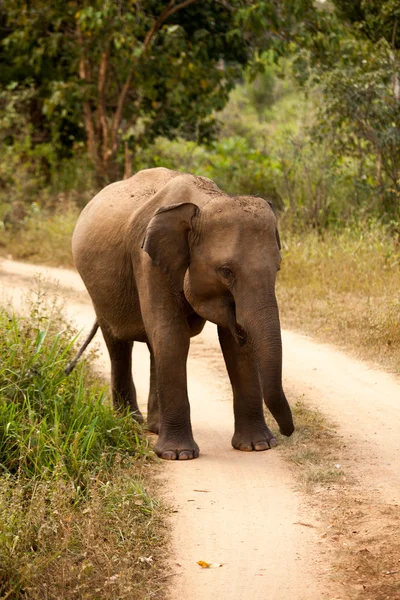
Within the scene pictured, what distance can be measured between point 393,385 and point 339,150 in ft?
21.8

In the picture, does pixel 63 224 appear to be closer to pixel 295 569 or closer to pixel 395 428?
pixel 395 428

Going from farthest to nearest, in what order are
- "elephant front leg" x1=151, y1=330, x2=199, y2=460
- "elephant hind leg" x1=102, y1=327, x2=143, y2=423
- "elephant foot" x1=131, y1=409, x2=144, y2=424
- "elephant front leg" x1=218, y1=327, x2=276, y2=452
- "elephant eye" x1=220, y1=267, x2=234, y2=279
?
"elephant hind leg" x1=102, y1=327, x2=143, y2=423, "elephant foot" x1=131, y1=409, x2=144, y2=424, "elephant front leg" x1=218, y1=327, x2=276, y2=452, "elephant front leg" x1=151, y1=330, x2=199, y2=460, "elephant eye" x1=220, y1=267, x2=234, y2=279

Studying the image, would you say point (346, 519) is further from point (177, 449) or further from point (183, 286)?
point (183, 286)

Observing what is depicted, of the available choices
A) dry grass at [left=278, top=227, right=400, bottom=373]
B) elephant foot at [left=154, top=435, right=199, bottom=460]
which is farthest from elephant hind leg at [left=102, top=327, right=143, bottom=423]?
dry grass at [left=278, top=227, right=400, bottom=373]

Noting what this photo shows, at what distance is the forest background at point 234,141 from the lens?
40.6ft

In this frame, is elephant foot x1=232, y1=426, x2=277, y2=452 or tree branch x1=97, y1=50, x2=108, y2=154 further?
tree branch x1=97, y1=50, x2=108, y2=154

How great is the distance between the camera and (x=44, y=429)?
629cm

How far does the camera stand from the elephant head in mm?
6086

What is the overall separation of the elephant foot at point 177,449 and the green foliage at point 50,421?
0.38 feet

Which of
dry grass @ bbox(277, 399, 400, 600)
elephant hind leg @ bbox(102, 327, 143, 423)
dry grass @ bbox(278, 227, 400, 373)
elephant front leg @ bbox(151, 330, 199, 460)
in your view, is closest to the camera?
dry grass @ bbox(277, 399, 400, 600)

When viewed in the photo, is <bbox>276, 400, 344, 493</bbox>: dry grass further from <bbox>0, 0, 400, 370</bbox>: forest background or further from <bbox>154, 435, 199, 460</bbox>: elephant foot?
<bbox>0, 0, 400, 370</bbox>: forest background

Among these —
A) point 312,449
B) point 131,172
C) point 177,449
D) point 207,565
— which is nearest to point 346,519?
point 207,565

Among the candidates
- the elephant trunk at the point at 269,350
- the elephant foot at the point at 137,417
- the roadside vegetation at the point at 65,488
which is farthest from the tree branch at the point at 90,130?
the elephant trunk at the point at 269,350

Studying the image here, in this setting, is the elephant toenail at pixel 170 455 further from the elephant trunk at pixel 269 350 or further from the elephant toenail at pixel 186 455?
the elephant trunk at pixel 269 350
